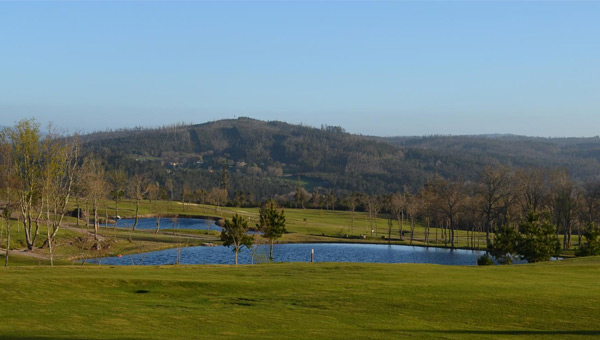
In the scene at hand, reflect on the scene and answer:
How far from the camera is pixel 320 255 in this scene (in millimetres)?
81875

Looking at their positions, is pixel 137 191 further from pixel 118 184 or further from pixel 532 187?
pixel 532 187

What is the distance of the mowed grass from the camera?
18.0 metres

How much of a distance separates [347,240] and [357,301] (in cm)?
8059

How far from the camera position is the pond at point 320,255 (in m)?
69.1

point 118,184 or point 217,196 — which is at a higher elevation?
point 118,184

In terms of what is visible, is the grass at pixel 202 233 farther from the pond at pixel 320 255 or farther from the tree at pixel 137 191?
the pond at pixel 320 255

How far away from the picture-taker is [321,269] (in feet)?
110

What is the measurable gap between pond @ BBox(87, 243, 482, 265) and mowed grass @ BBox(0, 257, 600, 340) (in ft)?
123

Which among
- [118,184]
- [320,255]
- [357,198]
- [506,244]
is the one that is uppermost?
[118,184]

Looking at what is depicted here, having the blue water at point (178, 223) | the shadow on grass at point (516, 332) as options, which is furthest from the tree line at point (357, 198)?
the shadow on grass at point (516, 332)

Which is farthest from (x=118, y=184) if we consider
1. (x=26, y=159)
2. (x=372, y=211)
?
(x=26, y=159)

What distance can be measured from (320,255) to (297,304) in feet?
195

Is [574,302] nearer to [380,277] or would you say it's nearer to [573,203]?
[380,277]

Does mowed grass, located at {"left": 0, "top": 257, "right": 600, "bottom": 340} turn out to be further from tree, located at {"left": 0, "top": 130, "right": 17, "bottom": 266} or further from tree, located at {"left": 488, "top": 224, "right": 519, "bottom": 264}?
tree, located at {"left": 0, "top": 130, "right": 17, "bottom": 266}
